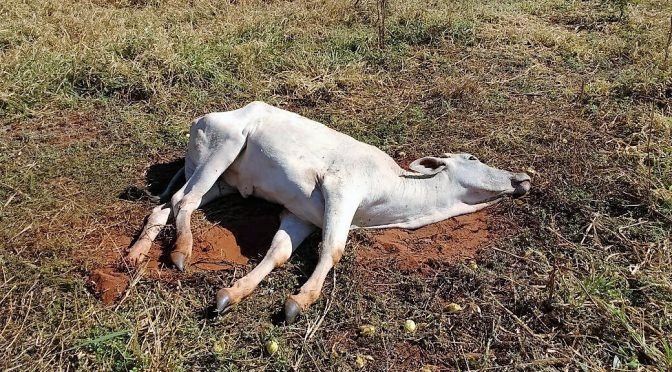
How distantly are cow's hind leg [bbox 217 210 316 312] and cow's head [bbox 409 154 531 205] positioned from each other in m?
1.04

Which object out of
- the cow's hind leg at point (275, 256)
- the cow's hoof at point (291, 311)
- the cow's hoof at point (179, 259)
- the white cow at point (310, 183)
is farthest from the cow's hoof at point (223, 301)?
the cow's hoof at point (179, 259)

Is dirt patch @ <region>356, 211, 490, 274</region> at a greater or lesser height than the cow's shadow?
lesser

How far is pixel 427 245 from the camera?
439 centimetres

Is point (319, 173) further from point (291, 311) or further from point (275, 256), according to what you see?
point (291, 311)

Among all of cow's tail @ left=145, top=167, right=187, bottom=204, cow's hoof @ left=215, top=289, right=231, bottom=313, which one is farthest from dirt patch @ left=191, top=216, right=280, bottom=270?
cow's tail @ left=145, top=167, right=187, bottom=204

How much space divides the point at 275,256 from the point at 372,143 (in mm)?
2055

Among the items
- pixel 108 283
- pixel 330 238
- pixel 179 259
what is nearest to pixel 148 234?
pixel 179 259

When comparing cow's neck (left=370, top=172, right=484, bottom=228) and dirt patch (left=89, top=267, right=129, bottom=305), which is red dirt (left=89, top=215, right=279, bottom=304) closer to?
dirt patch (left=89, top=267, right=129, bottom=305)

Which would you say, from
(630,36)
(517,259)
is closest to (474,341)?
(517,259)

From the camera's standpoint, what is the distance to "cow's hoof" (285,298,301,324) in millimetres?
3564

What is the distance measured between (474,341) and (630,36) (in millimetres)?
6002

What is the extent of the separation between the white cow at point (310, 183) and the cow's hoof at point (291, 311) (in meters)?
0.23

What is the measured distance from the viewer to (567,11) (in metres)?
9.21

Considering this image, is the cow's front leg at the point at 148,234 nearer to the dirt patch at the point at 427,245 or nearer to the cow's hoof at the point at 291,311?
the cow's hoof at the point at 291,311
